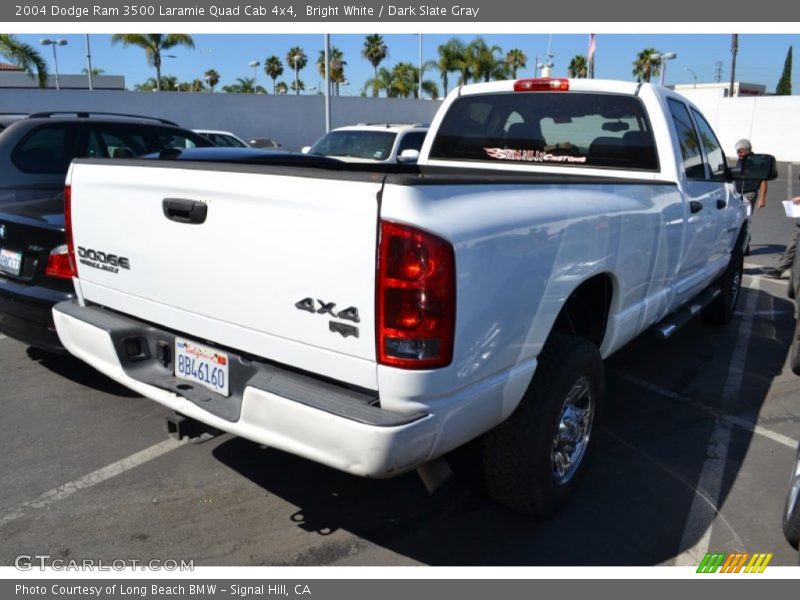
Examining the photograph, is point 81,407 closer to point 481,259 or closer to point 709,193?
point 481,259

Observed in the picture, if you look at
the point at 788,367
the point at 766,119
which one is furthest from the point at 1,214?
the point at 766,119

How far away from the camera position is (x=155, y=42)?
31.9 meters

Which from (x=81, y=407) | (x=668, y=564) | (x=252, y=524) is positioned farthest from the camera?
(x=81, y=407)

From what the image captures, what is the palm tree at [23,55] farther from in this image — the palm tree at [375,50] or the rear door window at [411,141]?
the palm tree at [375,50]

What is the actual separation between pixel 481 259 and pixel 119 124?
5378mm

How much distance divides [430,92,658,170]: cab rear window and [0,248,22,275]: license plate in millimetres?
3024

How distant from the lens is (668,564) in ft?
9.43

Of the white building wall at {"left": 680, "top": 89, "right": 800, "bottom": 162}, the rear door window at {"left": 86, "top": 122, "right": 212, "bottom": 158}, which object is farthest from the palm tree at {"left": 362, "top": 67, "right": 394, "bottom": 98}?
the rear door window at {"left": 86, "top": 122, "right": 212, "bottom": 158}

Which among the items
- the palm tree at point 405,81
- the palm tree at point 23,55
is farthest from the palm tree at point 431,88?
the palm tree at point 23,55

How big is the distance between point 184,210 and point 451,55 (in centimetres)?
4267

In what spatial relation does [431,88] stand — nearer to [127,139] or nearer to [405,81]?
[405,81]

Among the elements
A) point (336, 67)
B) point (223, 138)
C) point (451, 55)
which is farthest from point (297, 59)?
point (223, 138)

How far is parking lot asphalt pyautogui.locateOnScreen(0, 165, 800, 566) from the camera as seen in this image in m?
2.94

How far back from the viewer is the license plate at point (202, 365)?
2746 millimetres
